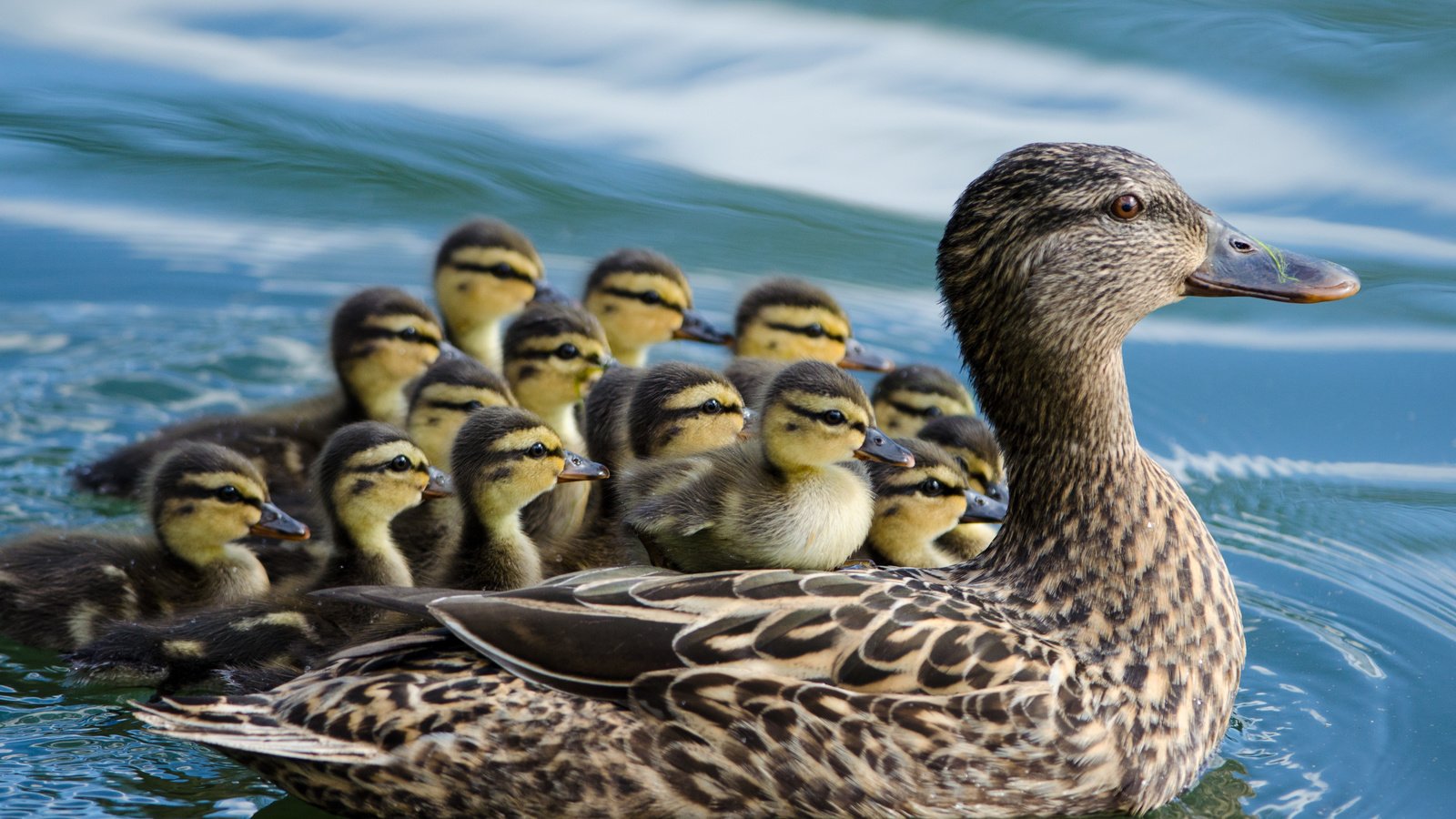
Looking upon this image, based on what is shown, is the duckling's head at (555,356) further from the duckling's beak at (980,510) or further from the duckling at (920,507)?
the duckling's beak at (980,510)

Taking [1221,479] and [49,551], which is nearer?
[49,551]

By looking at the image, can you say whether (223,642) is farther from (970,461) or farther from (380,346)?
(970,461)

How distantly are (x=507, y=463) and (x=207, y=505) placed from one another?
764 millimetres

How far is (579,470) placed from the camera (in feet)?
16.7

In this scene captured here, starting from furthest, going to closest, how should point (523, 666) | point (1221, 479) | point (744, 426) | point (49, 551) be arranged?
point (1221, 479), point (744, 426), point (49, 551), point (523, 666)

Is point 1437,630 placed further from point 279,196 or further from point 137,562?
point 279,196

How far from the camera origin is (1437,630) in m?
5.08

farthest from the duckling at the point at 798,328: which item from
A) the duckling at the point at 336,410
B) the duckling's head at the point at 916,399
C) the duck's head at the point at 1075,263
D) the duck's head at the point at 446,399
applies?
the duck's head at the point at 1075,263

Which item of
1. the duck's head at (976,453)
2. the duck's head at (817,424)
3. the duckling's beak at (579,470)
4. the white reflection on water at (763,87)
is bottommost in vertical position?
the duckling's beak at (579,470)

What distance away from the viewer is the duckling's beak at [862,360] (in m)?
6.19

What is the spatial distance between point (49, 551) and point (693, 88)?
4.02 m

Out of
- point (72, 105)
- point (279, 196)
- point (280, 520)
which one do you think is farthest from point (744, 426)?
point (72, 105)

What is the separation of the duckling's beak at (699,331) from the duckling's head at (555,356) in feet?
1.50

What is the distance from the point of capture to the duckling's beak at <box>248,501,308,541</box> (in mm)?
5023
